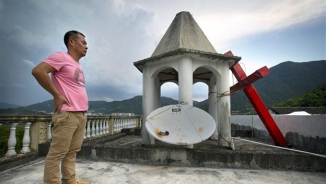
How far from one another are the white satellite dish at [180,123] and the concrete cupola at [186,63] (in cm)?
32

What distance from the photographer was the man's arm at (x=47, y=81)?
222 centimetres

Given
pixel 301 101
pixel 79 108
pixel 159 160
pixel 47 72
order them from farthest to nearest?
pixel 301 101
pixel 159 160
pixel 79 108
pixel 47 72

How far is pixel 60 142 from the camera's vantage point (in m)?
2.32

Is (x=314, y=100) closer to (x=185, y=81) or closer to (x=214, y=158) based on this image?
(x=185, y=81)

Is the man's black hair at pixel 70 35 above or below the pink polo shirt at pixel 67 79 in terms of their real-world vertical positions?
above

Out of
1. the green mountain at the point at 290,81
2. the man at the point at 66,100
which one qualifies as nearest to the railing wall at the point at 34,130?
the man at the point at 66,100

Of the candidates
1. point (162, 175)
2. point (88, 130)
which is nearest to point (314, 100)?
point (88, 130)

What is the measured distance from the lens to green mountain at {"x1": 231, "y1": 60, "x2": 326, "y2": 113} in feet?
275

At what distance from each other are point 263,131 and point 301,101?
57979 mm

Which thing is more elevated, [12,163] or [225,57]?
[225,57]

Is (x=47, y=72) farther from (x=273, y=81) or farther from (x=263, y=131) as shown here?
(x=273, y=81)

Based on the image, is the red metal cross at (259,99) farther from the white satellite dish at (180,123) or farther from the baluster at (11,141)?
the baluster at (11,141)

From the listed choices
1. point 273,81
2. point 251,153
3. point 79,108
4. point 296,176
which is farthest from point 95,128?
point 273,81

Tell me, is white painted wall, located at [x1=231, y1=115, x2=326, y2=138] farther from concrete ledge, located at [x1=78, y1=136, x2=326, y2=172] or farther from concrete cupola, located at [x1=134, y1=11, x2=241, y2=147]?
concrete cupola, located at [x1=134, y1=11, x2=241, y2=147]
